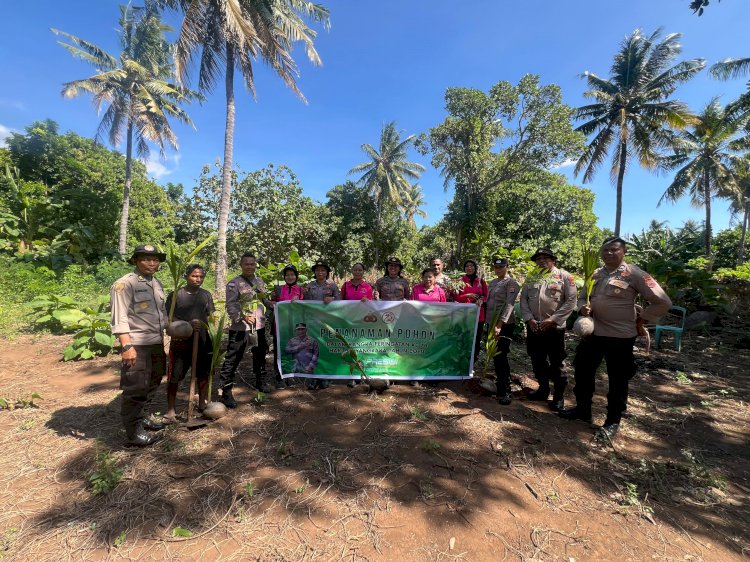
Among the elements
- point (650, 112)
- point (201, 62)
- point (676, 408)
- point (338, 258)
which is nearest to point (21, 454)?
point (676, 408)

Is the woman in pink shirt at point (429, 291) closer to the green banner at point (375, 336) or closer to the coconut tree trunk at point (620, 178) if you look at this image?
the green banner at point (375, 336)

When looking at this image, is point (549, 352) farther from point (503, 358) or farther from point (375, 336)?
point (375, 336)

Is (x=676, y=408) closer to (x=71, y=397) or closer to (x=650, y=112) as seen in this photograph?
(x=71, y=397)

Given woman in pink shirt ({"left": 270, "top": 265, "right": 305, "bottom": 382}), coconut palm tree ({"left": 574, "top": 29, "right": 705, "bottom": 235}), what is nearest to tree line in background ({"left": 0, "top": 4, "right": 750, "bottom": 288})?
coconut palm tree ({"left": 574, "top": 29, "right": 705, "bottom": 235})

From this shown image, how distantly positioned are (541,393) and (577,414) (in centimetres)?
51

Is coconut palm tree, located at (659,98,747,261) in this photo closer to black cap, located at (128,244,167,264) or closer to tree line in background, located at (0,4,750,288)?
tree line in background, located at (0,4,750,288)

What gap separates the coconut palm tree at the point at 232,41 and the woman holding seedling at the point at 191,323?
898 cm

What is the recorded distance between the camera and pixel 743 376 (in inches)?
209

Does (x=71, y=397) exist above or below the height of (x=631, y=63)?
below

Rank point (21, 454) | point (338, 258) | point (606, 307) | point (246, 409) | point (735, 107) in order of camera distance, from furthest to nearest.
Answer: point (338, 258)
point (735, 107)
point (246, 409)
point (606, 307)
point (21, 454)

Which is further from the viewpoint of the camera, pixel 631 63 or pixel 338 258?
pixel 338 258

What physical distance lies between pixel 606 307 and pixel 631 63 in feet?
75.7

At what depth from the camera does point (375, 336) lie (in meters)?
4.58

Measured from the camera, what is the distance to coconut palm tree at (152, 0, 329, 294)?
35.7 feet
